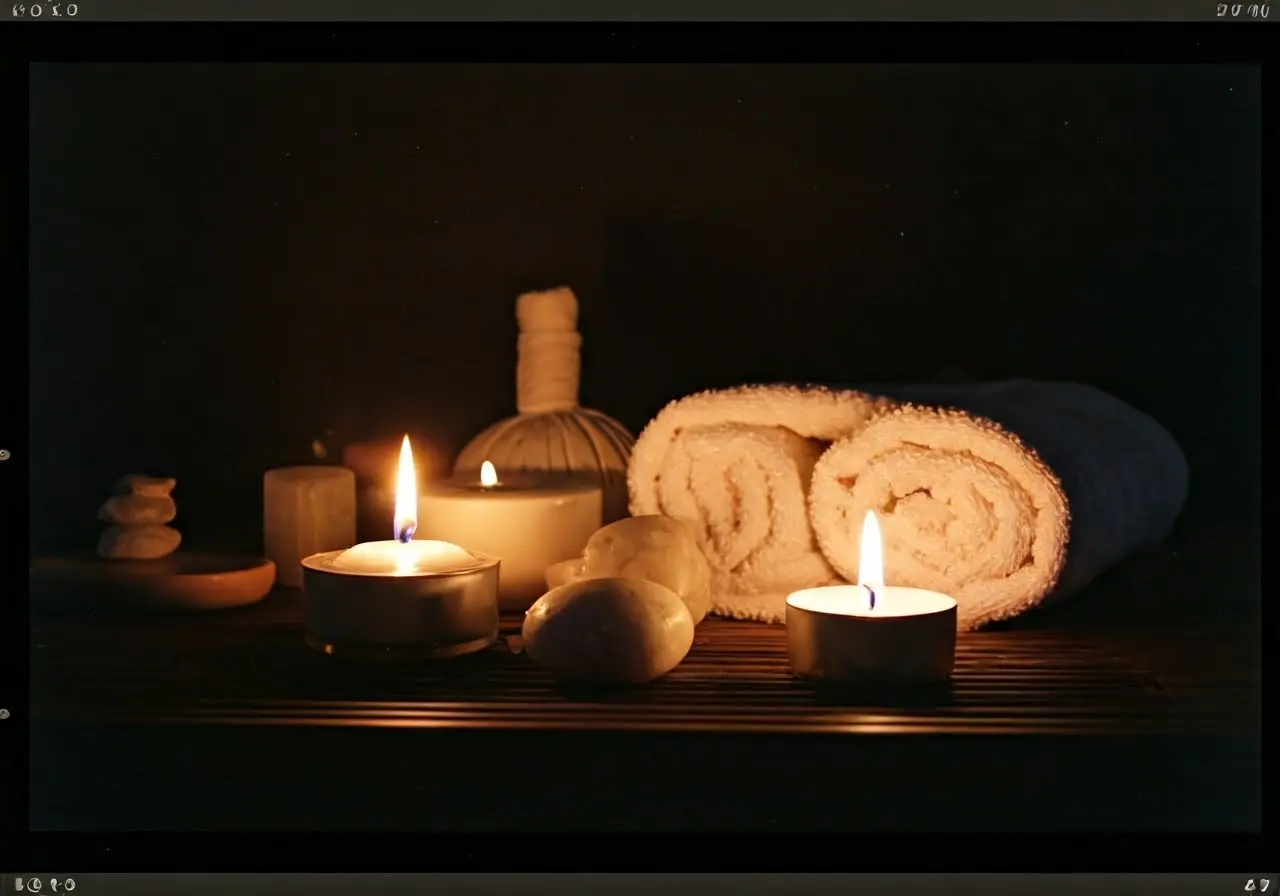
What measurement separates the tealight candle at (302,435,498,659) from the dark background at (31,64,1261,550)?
0.38 meters

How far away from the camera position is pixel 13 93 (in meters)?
0.63

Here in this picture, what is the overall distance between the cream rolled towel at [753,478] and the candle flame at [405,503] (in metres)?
0.17

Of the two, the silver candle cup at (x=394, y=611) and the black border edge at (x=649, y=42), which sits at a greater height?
the black border edge at (x=649, y=42)

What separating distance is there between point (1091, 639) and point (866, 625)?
8.2 inches

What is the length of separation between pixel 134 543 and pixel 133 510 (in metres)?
0.02

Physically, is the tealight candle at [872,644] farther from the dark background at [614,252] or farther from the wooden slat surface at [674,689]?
the dark background at [614,252]

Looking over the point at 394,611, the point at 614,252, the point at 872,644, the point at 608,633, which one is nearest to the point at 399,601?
the point at 394,611

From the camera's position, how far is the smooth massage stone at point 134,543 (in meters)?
0.84

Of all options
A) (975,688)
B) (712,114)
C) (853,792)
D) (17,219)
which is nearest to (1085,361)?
(712,114)

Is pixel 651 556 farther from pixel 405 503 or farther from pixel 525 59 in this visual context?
pixel 525 59

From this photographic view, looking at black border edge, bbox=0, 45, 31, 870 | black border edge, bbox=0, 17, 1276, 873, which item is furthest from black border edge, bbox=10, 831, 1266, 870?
black border edge, bbox=0, 45, 31, 870

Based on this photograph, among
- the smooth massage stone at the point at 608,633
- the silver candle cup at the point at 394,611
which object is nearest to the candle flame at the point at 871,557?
the smooth massage stone at the point at 608,633

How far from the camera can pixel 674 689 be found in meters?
0.64

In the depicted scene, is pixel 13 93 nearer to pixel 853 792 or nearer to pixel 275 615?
pixel 275 615
